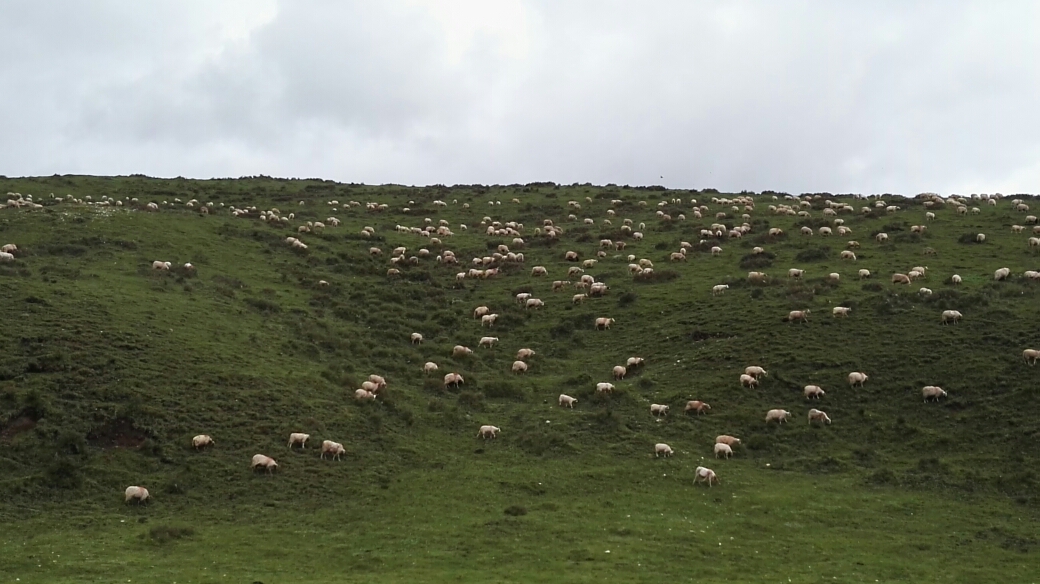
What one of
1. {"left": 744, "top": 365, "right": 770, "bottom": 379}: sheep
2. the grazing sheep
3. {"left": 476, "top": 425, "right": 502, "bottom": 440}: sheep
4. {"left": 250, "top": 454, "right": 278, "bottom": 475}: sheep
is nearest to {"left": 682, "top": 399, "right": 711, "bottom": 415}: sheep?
{"left": 744, "top": 365, "right": 770, "bottom": 379}: sheep

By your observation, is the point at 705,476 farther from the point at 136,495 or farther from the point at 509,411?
the point at 136,495

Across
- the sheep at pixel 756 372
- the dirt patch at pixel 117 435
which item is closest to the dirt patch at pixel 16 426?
the dirt patch at pixel 117 435

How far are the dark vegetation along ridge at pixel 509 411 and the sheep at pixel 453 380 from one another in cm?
43

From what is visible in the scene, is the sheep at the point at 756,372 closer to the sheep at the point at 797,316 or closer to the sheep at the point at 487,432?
the sheep at the point at 797,316

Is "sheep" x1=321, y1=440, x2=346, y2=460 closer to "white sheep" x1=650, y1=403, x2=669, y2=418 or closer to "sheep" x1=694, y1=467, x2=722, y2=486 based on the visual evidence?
"sheep" x1=694, y1=467, x2=722, y2=486

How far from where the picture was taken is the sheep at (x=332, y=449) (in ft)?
98.7

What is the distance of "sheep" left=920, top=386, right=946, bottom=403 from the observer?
3356 cm

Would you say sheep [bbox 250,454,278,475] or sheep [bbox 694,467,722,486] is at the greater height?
sheep [bbox 694,467,722,486]

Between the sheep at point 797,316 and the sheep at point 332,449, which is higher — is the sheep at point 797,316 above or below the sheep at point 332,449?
above

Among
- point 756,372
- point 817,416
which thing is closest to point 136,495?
point 756,372

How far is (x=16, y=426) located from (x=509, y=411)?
1756 cm

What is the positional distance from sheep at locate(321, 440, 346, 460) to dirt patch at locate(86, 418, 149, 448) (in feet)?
19.1

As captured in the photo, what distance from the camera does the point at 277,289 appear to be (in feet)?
160

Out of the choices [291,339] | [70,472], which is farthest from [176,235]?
[70,472]
